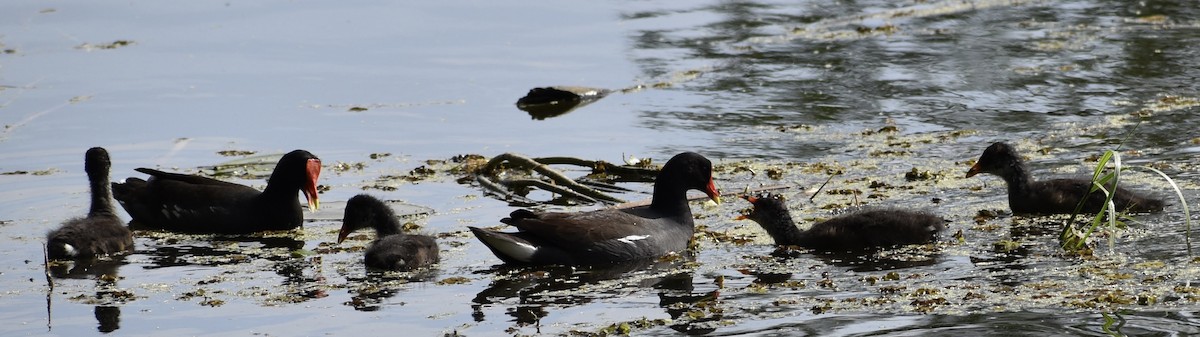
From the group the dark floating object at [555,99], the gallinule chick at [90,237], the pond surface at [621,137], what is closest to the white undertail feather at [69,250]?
the gallinule chick at [90,237]

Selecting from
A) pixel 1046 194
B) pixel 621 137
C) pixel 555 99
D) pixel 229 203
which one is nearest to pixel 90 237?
pixel 229 203

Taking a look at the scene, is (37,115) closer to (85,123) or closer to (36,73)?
(85,123)

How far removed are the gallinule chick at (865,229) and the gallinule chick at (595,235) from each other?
0.52 m

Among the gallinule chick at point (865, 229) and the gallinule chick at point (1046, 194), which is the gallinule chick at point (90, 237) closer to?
the gallinule chick at point (865, 229)

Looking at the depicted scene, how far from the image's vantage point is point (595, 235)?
8.50 metres

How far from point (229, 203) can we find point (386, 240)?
1.69m

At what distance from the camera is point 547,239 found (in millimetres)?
8477

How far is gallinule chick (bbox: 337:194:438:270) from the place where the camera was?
27.0ft

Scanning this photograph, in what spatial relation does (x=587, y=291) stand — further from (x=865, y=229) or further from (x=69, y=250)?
(x=69, y=250)

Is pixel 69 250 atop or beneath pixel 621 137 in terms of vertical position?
beneath

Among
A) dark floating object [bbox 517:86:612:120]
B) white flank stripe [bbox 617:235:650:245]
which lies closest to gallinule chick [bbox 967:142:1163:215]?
white flank stripe [bbox 617:235:650:245]

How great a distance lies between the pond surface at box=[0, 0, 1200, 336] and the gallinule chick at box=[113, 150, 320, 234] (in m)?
0.15

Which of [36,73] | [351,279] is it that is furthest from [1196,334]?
[36,73]

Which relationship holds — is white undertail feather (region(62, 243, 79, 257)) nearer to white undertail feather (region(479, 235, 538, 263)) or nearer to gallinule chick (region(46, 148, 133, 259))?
gallinule chick (region(46, 148, 133, 259))
